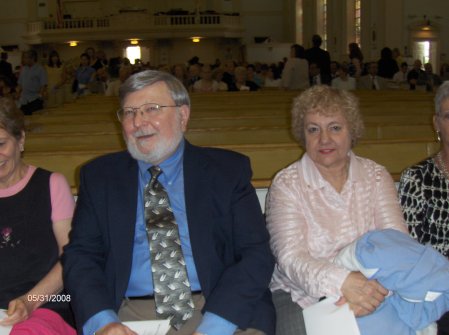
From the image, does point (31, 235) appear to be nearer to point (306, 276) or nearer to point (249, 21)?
point (306, 276)

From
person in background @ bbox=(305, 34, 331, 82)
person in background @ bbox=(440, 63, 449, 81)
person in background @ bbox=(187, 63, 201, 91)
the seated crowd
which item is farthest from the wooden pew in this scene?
person in background @ bbox=(440, 63, 449, 81)

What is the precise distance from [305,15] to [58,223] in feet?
79.9

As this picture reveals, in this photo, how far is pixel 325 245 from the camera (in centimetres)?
257

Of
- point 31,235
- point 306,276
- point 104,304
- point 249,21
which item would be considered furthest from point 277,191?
point 249,21

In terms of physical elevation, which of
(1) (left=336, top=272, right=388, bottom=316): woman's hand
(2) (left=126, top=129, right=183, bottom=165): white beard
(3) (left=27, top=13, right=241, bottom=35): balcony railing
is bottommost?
(1) (left=336, top=272, right=388, bottom=316): woman's hand

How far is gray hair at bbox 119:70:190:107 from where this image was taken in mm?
2387

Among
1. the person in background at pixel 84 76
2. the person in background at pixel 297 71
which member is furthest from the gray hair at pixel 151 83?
the person in background at pixel 84 76

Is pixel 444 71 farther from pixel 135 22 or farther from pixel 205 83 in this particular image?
pixel 135 22

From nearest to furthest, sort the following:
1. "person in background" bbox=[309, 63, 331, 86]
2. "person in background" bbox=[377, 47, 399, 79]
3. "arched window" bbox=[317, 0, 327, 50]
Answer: "person in background" bbox=[309, 63, 331, 86] → "person in background" bbox=[377, 47, 399, 79] → "arched window" bbox=[317, 0, 327, 50]

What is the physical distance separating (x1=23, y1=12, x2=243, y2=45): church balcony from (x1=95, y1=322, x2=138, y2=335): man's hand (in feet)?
88.9

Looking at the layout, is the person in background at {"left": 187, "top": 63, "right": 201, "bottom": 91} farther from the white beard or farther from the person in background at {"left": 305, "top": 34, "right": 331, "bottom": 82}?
the white beard

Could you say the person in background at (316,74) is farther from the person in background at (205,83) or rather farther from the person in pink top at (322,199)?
→ the person in pink top at (322,199)

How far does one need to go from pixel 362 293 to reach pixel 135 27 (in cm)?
2747

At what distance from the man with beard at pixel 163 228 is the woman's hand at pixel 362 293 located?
0.30 metres
